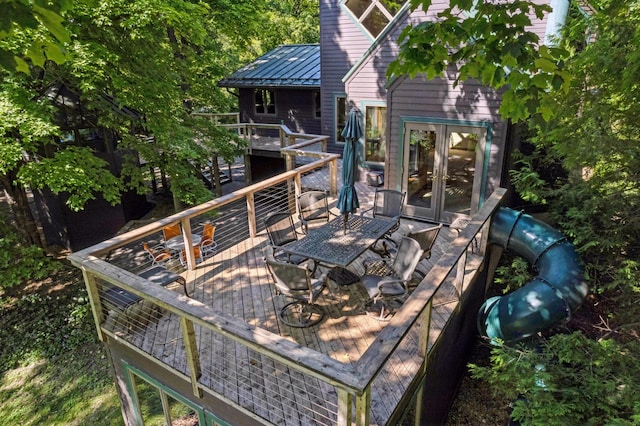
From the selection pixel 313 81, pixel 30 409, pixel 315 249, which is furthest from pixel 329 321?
pixel 313 81

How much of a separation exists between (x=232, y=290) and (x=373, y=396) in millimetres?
2682

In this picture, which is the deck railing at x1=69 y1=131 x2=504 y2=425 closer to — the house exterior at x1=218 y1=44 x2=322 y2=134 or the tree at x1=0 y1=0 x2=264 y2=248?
the tree at x1=0 y1=0 x2=264 y2=248

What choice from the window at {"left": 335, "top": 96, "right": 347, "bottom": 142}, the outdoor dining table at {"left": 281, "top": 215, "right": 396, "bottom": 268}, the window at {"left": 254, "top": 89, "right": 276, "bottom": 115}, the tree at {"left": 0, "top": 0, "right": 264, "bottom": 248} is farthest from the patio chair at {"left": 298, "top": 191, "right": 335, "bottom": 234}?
the window at {"left": 254, "top": 89, "right": 276, "bottom": 115}

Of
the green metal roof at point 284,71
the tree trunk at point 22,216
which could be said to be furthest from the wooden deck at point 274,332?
the green metal roof at point 284,71

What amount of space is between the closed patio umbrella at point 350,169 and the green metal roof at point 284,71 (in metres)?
9.19

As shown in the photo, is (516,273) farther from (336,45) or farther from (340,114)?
(336,45)

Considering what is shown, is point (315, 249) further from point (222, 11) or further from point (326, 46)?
point (222, 11)

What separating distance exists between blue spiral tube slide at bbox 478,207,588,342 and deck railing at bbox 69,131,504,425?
637 millimetres

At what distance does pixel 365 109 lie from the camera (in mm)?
10305

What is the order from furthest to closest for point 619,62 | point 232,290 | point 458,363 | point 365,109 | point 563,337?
point 365,109, point 458,363, point 232,290, point 563,337, point 619,62

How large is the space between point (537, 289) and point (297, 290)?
324 centimetres

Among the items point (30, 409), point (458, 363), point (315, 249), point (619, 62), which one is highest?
point (619, 62)

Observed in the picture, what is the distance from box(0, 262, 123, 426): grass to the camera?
24.2ft

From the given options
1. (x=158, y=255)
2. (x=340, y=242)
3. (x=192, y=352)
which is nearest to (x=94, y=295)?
(x=192, y=352)
